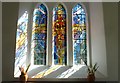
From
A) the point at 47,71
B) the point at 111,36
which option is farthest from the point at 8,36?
the point at 111,36

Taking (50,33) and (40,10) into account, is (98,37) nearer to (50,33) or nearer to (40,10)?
(50,33)

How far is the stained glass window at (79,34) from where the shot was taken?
5.12m

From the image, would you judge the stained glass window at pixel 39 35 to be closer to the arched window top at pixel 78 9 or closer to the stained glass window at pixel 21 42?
the stained glass window at pixel 21 42

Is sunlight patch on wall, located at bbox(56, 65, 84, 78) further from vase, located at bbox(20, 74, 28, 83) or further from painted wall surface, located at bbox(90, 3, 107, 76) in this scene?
vase, located at bbox(20, 74, 28, 83)

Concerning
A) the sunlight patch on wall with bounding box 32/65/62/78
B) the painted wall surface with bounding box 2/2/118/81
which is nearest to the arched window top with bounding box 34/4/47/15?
the painted wall surface with bounding box 2/2/118/81

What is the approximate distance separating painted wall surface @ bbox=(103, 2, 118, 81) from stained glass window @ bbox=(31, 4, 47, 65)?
4.53 feet

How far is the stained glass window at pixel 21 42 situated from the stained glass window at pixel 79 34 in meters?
1.07

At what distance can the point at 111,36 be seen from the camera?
4.66 meters

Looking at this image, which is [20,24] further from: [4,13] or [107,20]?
[107,20]

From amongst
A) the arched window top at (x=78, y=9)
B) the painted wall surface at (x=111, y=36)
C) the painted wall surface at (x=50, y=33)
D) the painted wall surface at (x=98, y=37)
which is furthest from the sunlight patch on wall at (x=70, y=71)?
the arched window top at (x=78, y=9)

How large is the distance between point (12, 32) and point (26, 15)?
0.72m

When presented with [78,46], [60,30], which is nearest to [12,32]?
A: [60,30]

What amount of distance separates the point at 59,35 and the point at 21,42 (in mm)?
864

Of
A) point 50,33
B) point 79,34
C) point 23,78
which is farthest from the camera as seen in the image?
point 79,34
